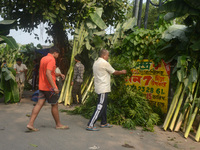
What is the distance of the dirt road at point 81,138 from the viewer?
14.3ft

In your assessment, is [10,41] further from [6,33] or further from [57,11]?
[57,11]

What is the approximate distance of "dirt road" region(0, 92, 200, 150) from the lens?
4348 mm

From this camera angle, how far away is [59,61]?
11422mm

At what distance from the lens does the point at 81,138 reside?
4.92 meters

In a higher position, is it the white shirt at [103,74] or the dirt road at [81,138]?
the white shirt at [103,74]

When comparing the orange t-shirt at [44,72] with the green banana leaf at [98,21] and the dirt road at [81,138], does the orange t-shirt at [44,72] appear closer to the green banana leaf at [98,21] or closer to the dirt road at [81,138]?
the dirt road at [81,138]

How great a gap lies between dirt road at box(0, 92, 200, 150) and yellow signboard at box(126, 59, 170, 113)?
1.04 m

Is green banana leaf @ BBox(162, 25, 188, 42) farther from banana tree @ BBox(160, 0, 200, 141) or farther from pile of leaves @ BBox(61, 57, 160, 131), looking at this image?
pile of leaves @ BBox(61, 57, 160, 131)

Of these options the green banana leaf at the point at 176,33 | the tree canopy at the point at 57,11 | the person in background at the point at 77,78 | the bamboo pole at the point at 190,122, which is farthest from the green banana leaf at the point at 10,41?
the bamboo pole at the point at 190,122

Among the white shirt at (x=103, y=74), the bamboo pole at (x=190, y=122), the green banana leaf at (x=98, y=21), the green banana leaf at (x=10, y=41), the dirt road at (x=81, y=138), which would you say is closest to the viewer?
the dirt road at (x=81, y=138)

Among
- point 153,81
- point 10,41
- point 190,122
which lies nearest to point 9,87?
point 10,41

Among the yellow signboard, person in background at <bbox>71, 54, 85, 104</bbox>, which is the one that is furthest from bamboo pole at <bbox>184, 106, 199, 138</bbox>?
person in background at <bbox>71, 54, 85, 104</bbox>

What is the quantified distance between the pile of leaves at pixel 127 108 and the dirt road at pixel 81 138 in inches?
9.3

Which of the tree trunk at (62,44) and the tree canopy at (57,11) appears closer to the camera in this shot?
the tree canopy at (57,11)
